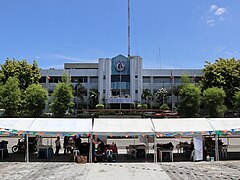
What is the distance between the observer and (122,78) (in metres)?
66.0

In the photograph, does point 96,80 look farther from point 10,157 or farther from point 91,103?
point 10,157

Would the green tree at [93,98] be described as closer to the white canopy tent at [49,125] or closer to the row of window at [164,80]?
the row of window at [164,80]

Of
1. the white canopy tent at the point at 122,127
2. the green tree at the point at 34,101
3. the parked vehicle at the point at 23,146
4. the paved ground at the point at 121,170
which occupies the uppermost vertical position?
the green tree at the point at 34,101

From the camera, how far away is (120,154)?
20.4 m

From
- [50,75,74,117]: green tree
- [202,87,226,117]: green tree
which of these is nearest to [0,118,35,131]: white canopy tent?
[50,75,74,117]: green tree

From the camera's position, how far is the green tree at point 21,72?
157 ft

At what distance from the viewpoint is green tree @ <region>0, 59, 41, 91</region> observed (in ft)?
157

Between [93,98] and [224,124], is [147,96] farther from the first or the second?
[224,124]

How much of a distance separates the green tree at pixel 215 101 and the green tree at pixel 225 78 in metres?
3.44

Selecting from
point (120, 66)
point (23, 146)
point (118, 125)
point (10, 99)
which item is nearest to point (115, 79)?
point (120, 66)

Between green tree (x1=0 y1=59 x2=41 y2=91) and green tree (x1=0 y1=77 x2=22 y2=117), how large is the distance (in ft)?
21.8

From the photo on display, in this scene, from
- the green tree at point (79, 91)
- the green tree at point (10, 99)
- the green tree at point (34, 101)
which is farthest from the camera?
the green tree at point (79, 91)

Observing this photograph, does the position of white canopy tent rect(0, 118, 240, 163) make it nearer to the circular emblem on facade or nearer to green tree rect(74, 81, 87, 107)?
the circular emblem on facade

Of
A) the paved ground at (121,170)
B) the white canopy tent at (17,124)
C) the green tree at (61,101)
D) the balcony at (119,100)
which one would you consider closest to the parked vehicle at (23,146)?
the white canopy tent at (17,124)
